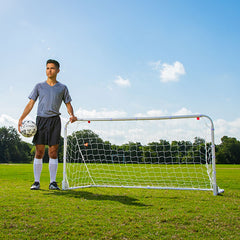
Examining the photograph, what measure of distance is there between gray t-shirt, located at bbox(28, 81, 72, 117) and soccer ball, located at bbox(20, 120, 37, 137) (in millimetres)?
283

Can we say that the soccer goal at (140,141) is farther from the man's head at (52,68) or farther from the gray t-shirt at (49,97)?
the man's head at (52,68)

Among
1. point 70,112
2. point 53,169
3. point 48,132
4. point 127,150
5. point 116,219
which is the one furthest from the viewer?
point 127,150

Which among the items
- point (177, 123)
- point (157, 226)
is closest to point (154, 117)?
point (177, 123)

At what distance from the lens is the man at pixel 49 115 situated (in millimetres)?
5035

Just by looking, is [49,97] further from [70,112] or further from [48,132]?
[48,132]

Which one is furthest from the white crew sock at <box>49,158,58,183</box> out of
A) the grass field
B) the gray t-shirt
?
the grass field

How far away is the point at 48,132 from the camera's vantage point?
502 centimetres

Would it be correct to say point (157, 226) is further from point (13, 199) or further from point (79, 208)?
point (13, 199)

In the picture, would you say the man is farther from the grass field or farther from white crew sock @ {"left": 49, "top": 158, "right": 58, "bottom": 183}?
the grass field

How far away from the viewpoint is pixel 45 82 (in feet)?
17.6

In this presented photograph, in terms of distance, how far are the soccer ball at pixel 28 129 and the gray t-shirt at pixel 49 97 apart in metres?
0.28

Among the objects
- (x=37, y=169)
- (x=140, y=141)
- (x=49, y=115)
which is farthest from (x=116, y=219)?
(x=140, y=141)

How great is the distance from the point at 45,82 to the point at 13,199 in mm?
2548

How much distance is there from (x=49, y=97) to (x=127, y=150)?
3.41 m
